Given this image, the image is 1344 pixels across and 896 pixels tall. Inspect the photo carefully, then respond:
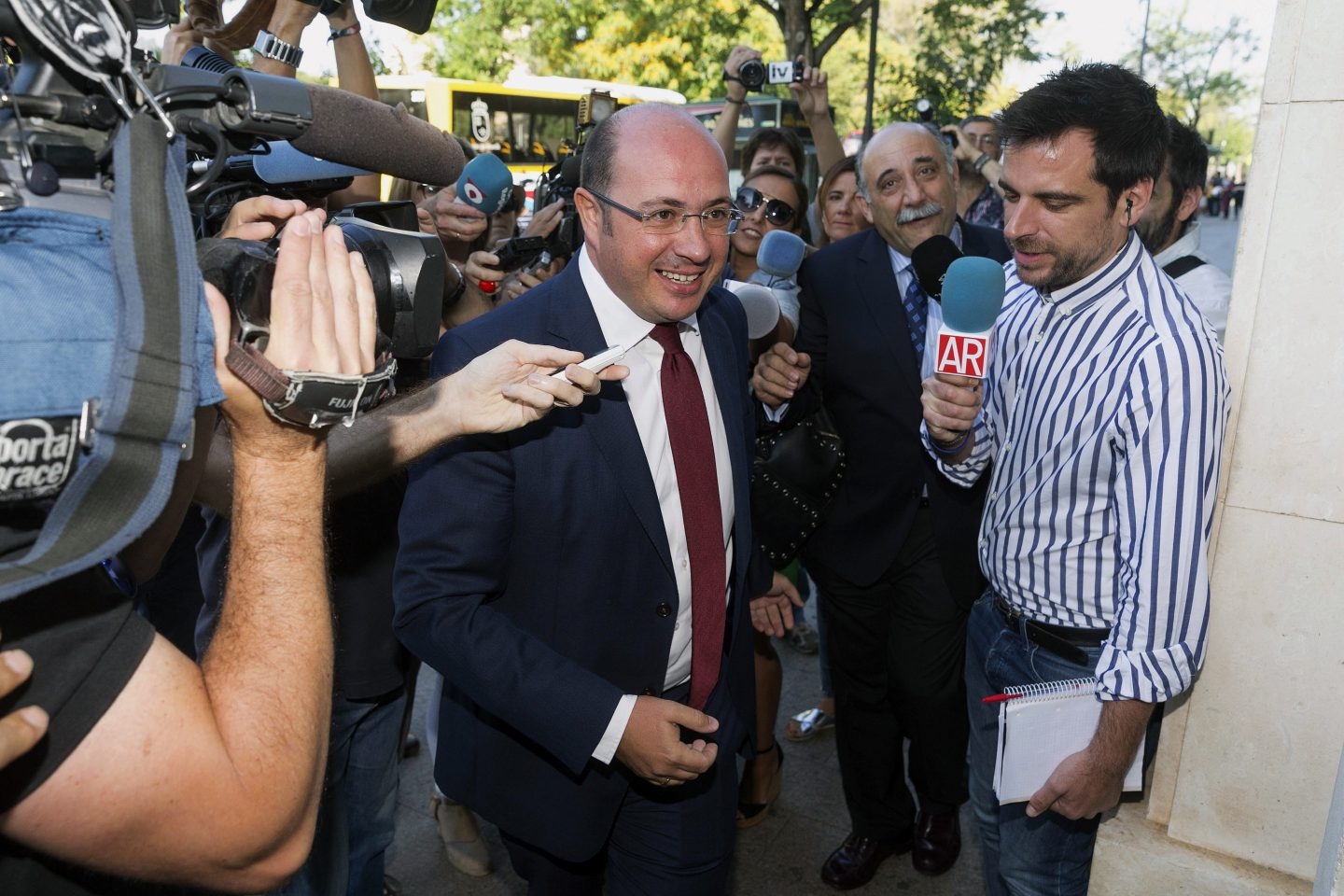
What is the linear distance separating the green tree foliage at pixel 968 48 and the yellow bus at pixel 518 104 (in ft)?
17.2

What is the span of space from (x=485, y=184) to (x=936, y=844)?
270 centimetres

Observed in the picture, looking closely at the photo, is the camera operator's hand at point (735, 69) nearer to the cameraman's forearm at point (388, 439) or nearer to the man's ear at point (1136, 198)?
the man's ear at point (1136, 198)

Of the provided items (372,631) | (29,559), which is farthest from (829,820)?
(29,559)

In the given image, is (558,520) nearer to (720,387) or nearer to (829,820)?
(720,387)

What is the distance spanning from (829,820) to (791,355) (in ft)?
5.93

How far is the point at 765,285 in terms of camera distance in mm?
3402

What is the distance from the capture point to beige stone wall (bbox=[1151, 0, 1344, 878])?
180cm

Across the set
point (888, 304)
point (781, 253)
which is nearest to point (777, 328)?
point (781, 253)

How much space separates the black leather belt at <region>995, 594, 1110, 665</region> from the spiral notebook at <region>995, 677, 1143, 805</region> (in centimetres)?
14

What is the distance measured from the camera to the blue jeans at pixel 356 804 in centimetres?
246

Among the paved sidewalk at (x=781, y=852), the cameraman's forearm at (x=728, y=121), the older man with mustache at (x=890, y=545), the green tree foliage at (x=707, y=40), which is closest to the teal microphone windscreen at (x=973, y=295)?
the older man with mustache at (x=890, y=545)

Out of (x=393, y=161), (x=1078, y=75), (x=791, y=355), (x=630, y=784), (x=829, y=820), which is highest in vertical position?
(x=1078, y=75)

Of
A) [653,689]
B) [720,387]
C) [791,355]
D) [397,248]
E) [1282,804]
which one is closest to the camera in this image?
[397,248]

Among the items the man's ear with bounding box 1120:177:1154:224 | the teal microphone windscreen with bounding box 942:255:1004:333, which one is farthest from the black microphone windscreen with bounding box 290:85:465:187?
the man's ear with bounding box 1120:177:1154:224
